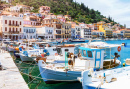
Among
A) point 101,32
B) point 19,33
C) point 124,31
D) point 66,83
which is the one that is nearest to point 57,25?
point 19,33

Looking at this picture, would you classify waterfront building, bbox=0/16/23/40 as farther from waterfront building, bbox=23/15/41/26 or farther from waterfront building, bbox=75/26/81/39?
waterfront building, bbox=75/26/81/39

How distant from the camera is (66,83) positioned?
40.4 feet

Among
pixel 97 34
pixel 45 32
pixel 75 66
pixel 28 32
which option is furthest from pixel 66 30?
pixel 75 66

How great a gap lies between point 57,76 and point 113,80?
4482 mm

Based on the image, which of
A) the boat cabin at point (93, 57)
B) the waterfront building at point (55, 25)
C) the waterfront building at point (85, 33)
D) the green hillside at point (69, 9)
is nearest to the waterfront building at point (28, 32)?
the waterfront building at point (55, 25)

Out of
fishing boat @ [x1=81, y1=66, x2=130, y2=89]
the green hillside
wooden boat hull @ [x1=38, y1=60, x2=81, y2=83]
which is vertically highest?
the green hillside

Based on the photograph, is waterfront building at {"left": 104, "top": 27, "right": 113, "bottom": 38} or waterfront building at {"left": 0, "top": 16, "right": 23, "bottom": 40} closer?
waterfront building at {"left": 0, "top": 16, "right": 23, "bottom": 40}

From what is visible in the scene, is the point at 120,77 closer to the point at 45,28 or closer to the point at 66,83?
the point at 66,83

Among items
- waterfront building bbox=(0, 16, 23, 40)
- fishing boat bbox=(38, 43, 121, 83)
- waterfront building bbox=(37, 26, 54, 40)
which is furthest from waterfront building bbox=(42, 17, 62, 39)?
fishing boat bbox=(38, 43, 121, 83)

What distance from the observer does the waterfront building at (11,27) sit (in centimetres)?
4906

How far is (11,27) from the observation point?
51031mm

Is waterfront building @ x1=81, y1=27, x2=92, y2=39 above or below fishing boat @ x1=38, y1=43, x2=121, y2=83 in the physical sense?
above

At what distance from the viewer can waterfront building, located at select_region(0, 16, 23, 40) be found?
4906 cm

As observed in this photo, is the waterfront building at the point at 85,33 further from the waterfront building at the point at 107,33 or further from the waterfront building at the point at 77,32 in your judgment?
the waterfront building at the point at 107,33
